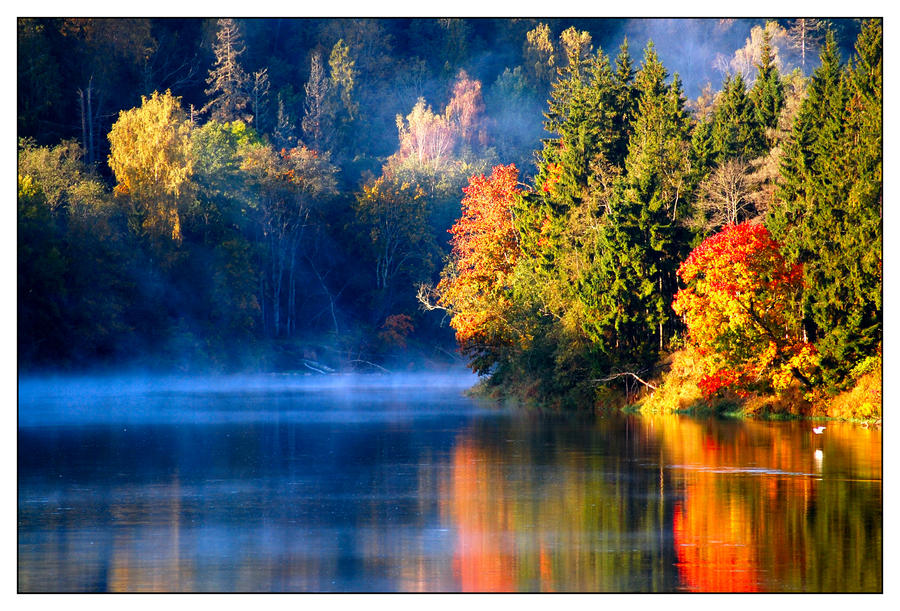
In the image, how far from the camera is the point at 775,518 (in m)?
18.1

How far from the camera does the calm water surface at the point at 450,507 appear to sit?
Result: 14.5m

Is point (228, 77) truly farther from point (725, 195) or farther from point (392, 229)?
point (725, 195)

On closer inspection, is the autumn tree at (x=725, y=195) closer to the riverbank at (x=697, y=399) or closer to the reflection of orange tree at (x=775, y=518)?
the riverbank at (x=697, y=399)

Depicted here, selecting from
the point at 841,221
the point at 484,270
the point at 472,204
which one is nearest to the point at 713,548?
the point at 841,221

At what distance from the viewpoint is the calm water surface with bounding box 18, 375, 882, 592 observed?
1452 centimetres

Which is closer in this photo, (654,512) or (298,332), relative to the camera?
(654,512)

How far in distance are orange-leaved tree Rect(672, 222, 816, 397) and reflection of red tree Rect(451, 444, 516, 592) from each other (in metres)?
15.6

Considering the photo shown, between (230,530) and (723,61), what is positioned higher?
(723,61)

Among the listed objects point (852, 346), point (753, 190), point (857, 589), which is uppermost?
point (753, 190)

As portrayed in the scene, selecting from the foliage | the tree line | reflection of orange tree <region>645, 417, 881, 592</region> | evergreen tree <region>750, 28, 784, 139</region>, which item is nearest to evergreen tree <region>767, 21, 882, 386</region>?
the tree line

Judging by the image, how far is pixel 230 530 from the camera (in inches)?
704
